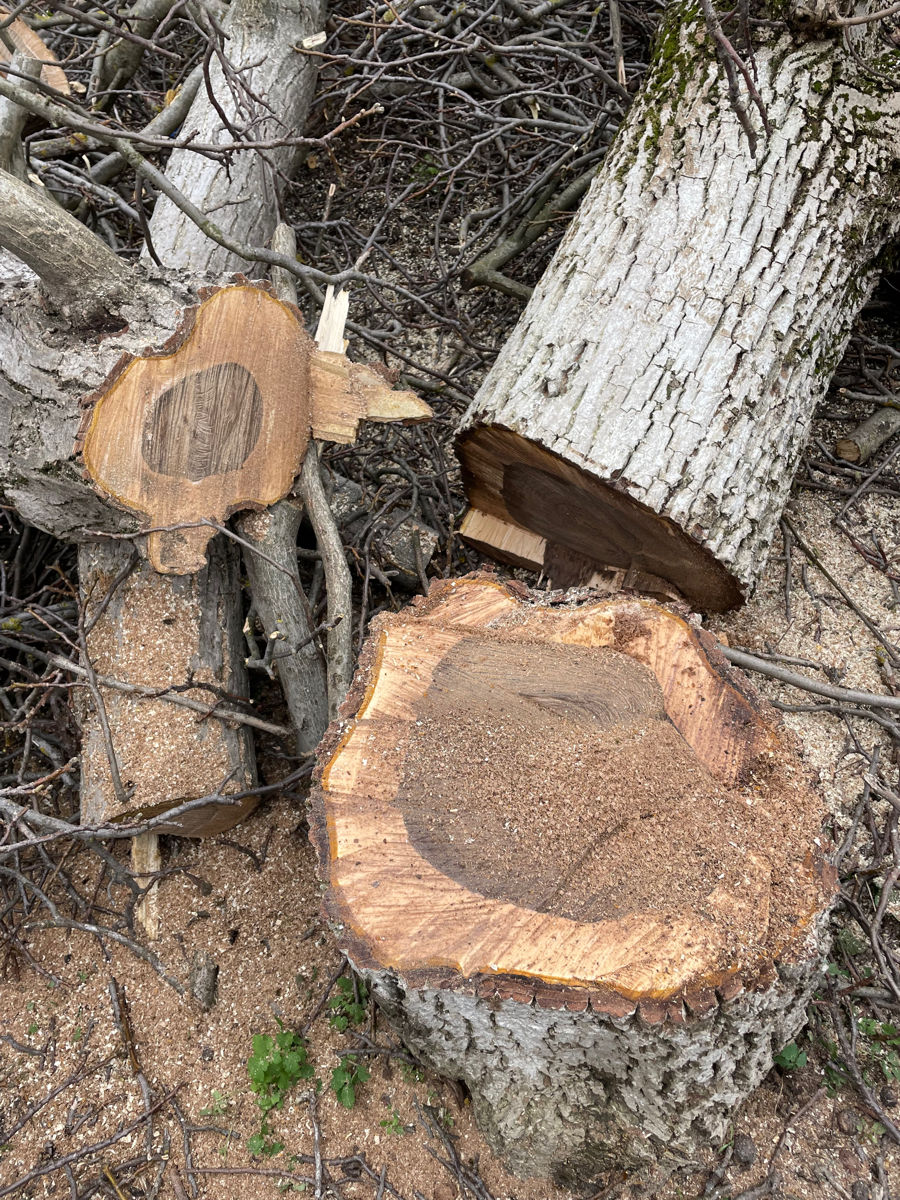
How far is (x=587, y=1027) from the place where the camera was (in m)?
1.18

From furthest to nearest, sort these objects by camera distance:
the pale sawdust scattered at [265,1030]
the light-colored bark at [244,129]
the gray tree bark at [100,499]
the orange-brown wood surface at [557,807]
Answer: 1. the light-colored bark at [244,129]
2. the gray tree bark at [100,499]
3. the pale sawdust scattered at [265,1030]
4. the orange-brown wood surface at [557,807]

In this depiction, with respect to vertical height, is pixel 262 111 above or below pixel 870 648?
above

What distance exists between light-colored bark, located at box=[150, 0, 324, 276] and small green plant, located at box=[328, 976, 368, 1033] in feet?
6.77

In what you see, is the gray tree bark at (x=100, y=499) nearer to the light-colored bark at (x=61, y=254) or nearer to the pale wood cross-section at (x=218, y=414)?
the light-colored bark at (x=61, y=254)

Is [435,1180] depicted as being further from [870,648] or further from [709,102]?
[709,102]

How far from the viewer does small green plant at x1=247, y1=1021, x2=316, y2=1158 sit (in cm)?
170

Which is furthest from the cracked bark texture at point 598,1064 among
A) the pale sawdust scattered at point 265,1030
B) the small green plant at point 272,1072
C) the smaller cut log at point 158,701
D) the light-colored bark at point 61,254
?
the light-colored bark at point 61,254

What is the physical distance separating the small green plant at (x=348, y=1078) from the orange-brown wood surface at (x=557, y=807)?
2.65 feet

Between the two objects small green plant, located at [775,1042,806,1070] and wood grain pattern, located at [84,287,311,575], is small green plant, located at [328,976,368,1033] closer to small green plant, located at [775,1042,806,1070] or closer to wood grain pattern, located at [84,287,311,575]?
small green plant, located at [775,1042,806,1070]

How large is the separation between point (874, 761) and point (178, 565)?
5.65 ft

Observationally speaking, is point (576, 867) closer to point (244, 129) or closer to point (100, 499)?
point (100, 499)

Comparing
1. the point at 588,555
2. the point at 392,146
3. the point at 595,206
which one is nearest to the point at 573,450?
the point at 588,555

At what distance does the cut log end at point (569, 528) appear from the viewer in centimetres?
182

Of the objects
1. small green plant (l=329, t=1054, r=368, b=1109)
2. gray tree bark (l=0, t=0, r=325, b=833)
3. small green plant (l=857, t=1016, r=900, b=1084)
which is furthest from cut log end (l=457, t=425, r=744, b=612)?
small green plant (l=329, t=1054, r=368, b=1109)
